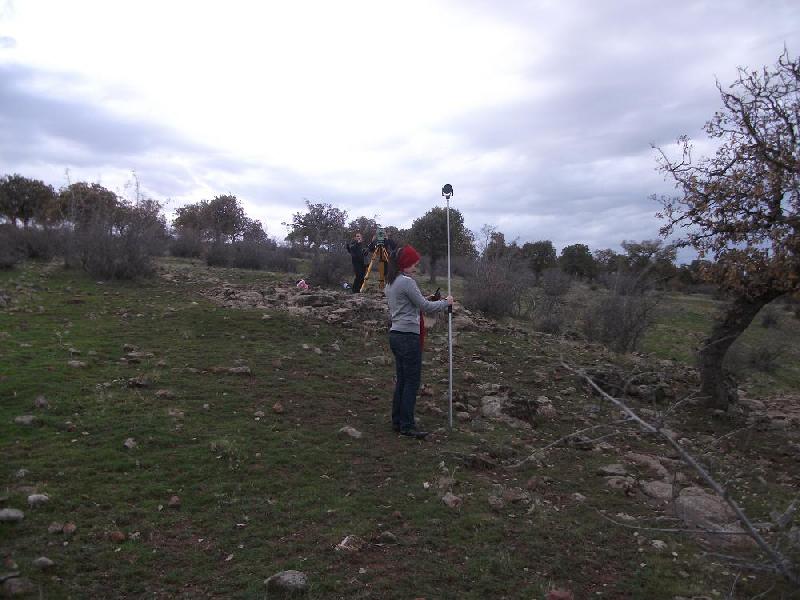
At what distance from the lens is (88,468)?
4793mm

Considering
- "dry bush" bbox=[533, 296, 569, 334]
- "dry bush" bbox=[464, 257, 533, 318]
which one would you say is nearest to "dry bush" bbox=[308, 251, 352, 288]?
"dry bush" bbox=[464, 257, 533, 318]

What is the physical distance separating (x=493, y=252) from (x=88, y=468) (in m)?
16.2

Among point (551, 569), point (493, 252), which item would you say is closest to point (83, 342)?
point (551, 569)

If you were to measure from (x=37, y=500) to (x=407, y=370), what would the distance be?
348 centimetres

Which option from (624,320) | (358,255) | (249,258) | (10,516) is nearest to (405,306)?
(10,516)

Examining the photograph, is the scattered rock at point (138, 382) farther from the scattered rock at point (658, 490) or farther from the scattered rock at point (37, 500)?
the scattered rock at point (658, 490)

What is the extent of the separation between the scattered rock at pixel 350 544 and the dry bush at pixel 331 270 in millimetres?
14413

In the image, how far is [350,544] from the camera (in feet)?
13.2

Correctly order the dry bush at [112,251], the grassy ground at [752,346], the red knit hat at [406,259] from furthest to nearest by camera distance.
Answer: the dry bush at [112,251], the grassy ground at [752,346], the red knit hat at [406,259]

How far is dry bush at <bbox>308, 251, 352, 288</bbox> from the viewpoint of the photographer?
18391 mm

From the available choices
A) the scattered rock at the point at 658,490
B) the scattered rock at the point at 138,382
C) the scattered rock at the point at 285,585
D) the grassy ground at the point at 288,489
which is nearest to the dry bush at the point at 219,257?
the grassy ground at the point at 288,489

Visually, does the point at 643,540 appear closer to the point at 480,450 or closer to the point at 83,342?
the point at 480,450

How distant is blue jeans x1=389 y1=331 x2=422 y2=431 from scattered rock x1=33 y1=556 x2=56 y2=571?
3.61m

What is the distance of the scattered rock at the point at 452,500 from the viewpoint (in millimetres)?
4770
